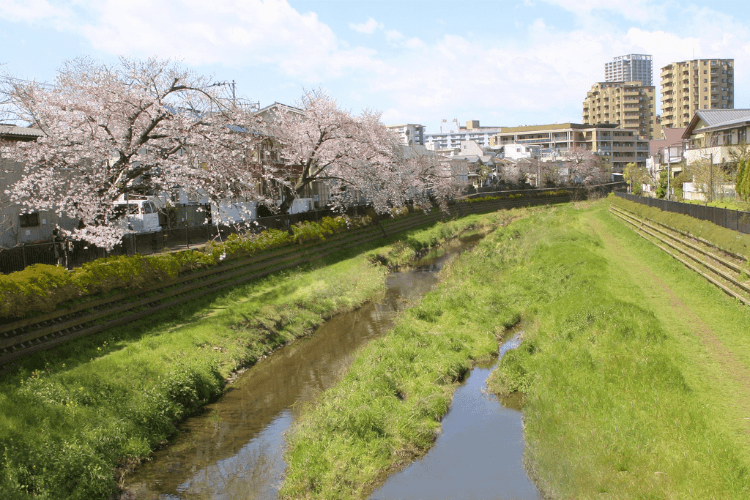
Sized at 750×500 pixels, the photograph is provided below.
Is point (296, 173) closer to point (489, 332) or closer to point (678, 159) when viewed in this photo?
point (489, 332)

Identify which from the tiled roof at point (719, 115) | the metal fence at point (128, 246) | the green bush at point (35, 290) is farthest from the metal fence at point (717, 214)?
the green bush at point (35, 290)

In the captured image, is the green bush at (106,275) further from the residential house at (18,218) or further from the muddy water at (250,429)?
the residential house at (18,218)

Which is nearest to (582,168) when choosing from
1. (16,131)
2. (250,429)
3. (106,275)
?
(16,131)

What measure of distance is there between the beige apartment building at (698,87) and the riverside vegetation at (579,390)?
438 ft

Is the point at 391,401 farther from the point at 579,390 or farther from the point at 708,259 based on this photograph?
the point at 708,259

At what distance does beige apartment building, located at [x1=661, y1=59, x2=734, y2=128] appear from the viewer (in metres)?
136

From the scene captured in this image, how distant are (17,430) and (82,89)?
12975 millimetres

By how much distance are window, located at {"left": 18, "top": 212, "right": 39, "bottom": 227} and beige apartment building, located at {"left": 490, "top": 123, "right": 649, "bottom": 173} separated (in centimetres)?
11905

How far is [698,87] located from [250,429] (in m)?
151

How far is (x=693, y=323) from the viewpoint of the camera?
16.0 metres

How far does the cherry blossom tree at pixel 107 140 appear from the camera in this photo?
752 inches

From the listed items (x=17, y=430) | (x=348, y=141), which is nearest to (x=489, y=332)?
(x=17, y=430)

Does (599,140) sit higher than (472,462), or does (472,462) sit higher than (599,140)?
(599,140)

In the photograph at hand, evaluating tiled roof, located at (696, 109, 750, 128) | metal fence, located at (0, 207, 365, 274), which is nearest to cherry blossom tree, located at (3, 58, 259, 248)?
metal fence, located at (0, 207, 365, 274)
